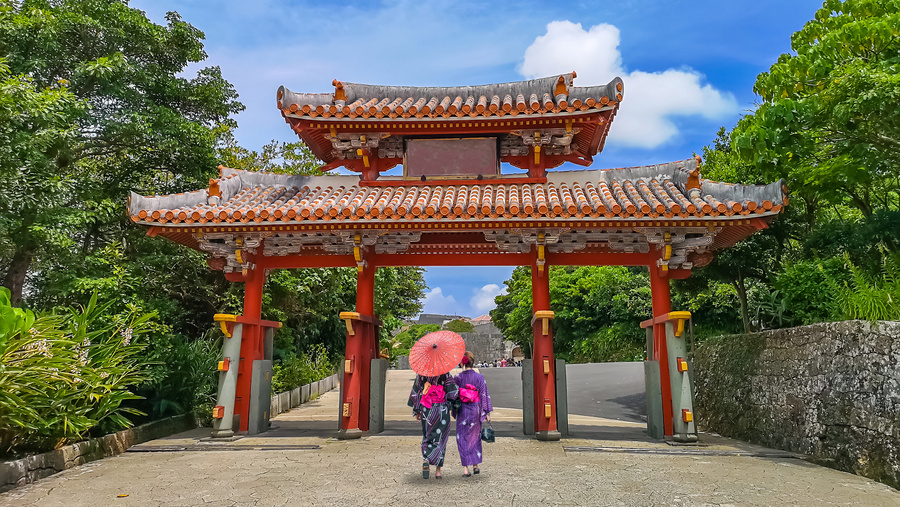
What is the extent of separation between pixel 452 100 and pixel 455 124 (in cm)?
158

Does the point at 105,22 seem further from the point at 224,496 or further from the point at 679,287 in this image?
the point at 679,287

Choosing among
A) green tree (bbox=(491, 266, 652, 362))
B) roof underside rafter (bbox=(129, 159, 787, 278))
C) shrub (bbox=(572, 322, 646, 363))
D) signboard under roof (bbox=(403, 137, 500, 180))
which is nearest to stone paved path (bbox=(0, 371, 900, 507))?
roof underside rafter (bbox=(129, 159, 787, 278))

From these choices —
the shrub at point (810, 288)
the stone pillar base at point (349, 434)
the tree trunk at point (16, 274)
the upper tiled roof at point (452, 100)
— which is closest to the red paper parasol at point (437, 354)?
the stone pillar base at point (349, 434)

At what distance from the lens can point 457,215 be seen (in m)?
8.48

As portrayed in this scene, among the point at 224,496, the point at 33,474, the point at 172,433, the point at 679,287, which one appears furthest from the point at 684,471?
the point at 172,433

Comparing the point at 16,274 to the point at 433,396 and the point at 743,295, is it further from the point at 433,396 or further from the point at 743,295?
the point at 743,295

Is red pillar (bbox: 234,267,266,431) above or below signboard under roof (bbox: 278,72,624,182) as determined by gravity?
below

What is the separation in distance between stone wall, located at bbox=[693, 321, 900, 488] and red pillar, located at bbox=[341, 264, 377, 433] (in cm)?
628

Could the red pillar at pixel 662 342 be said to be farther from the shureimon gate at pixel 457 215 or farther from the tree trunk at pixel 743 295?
the tree trunk at pixel 743 295

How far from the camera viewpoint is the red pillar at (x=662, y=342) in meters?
9.01

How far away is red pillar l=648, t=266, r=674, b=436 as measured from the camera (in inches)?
355

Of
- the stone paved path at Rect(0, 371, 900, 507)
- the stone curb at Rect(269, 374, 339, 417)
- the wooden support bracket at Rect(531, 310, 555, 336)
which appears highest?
the wooden support bracket at Rect(531, 310, 555, 336)

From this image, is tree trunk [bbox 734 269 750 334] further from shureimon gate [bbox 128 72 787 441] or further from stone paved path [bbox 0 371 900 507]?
stone paved path [bbox 0 371 900 507]

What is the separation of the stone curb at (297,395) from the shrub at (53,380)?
3.24m
